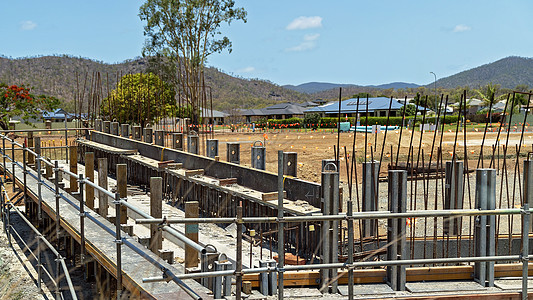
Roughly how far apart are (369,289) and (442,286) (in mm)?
763

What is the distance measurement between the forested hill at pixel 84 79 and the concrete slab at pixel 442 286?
302ft

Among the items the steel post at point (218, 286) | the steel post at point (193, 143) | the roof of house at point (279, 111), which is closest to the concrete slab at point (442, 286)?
the steel post at point (218, 286)

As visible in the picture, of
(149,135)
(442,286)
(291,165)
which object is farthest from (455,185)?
(149,135)

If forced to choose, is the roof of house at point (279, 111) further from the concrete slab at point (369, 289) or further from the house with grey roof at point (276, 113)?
the concrete slab at point (369, 289)

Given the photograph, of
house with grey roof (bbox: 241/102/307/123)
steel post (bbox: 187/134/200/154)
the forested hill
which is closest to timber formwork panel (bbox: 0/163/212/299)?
steel post (bbox: 187/134/200/154)

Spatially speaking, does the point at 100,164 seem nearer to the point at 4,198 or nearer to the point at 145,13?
the point at 4,198

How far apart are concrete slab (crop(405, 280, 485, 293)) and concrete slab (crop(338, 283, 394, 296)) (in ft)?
0.76

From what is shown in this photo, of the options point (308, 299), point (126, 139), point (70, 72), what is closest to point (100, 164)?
point (308, 299)

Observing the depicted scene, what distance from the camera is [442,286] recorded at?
568cm

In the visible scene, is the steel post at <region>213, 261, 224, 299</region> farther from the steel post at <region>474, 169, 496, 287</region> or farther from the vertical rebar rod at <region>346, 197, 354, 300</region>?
the steel post at <region>474, 169, 496, 287</region>

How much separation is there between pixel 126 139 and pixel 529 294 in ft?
53.3

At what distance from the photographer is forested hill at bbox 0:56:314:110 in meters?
123

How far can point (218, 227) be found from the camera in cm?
1215

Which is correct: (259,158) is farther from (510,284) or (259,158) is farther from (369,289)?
(510,284)
